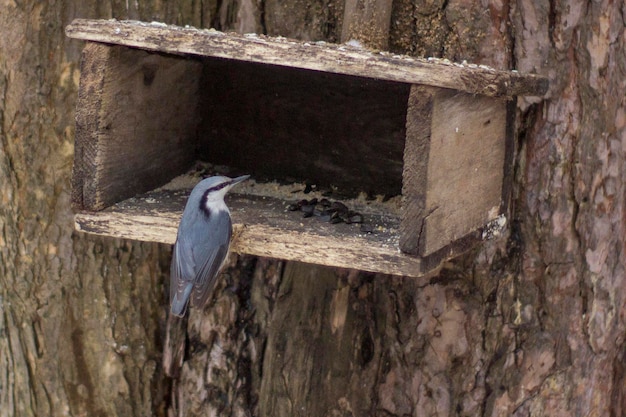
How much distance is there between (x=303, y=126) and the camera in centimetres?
295

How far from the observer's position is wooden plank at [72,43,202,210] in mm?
2305

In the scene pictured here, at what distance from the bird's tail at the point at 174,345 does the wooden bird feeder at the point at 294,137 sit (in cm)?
47

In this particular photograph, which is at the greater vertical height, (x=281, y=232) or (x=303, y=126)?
(x=303, y=126)

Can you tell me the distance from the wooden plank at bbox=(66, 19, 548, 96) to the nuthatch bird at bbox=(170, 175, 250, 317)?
45 centimetres

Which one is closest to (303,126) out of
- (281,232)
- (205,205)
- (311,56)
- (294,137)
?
(294,137)

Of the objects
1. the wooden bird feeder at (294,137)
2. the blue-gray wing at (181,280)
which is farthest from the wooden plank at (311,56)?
the blue-gray wing at (181,280)

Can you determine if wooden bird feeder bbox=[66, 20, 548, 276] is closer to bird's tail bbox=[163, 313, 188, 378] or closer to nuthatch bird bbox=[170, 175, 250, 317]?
nuthatch bird bbox=[170, 175, 250, 317]

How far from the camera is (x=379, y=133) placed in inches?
111

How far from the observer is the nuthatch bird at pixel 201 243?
235 cm

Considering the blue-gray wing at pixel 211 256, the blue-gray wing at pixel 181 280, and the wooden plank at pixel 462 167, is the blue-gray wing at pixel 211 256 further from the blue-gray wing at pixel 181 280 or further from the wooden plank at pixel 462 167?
the wooden plank at pixel 462 167

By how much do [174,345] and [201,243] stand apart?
0.68 m

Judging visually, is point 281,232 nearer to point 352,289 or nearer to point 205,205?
point 205,205

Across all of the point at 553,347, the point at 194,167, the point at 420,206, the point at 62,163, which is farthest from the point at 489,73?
the point at 62,163

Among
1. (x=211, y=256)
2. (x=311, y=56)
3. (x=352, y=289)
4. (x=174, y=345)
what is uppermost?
(x=311, y=56)
